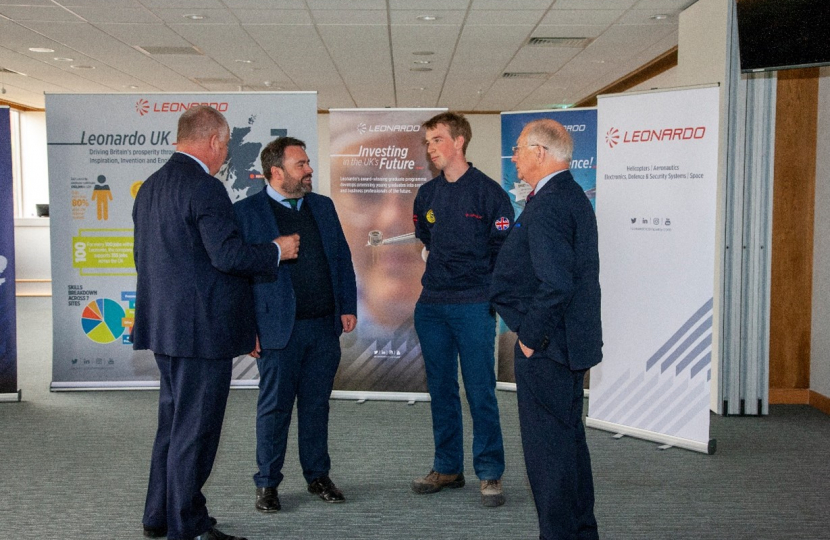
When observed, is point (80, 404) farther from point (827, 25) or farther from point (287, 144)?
point (827, 25)

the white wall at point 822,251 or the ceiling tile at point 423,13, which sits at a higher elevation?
the ceiling tile at point 423,13

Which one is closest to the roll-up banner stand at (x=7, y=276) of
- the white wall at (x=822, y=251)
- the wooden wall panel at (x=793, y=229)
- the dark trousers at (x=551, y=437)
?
the dark trousers at (x=551, y=437)

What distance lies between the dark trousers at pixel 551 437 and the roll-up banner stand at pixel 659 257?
1896mm

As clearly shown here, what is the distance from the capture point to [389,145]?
16.8 feet

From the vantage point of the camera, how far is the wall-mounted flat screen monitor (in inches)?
138

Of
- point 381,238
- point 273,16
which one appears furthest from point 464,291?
point 273,16

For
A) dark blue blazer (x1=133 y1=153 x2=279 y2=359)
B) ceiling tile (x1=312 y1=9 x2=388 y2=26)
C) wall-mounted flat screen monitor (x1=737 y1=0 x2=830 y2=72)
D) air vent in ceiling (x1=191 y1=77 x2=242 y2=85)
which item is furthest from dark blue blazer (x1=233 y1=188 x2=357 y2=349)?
air vent in ceiling (x1=191 y1=77 x2=242 y2=85)

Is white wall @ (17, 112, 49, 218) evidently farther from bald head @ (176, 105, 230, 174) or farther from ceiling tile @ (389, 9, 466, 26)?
bald head @ (176, 105, 230, 174)

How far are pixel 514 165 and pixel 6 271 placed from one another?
3855mm

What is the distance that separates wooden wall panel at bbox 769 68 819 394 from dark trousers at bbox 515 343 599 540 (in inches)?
140

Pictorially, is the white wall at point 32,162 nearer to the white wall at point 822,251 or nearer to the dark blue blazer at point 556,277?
the white wall at point 822,251

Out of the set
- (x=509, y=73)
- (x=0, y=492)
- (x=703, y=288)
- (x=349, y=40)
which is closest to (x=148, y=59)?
(x=349, y=40)

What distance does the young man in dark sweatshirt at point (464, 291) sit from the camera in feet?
10.9

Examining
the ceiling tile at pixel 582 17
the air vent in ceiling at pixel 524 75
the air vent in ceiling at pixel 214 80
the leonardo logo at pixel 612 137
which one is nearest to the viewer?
the leonardo logo at pixel 612 137
